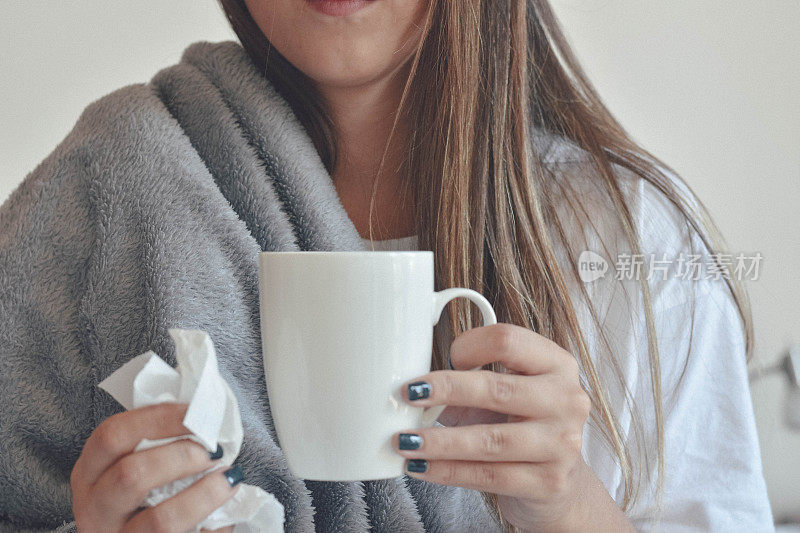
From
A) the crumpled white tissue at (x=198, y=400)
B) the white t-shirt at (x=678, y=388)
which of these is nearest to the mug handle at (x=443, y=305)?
the crumpled white tissue at (x=198, y=400)

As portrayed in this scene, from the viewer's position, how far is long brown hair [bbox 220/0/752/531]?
0.76 meters

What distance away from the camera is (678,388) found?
799 millimetres

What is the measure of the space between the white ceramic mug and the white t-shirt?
1.22 ft

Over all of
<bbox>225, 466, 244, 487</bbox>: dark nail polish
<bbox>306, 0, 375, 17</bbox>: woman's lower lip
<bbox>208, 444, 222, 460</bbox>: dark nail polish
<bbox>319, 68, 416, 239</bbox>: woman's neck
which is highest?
<bbox>306, 0, 375, 17</bbox>: woman's lower lip

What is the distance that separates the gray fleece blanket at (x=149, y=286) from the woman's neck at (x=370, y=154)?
0.11 metres

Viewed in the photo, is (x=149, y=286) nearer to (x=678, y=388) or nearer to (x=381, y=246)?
(x=381, y=246)

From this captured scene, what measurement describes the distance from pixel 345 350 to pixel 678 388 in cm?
49

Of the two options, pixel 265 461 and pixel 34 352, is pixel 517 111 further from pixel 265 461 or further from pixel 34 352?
pixel 34 352

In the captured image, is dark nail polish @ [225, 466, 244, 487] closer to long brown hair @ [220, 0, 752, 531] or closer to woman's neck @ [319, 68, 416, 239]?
long brown hair @ [220, 0, 752, 531]

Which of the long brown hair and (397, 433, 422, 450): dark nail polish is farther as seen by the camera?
the long brown hair

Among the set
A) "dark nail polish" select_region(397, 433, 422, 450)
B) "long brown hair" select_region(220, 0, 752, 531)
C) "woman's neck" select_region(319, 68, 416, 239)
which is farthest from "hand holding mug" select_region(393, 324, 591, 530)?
"woman's neck" select_region(319, 68, 416, 239)

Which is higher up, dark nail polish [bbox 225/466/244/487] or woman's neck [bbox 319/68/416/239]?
woman's neck [bbox 319/68/416/239]

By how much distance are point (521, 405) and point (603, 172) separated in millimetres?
452

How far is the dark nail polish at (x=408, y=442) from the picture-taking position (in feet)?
1.52
